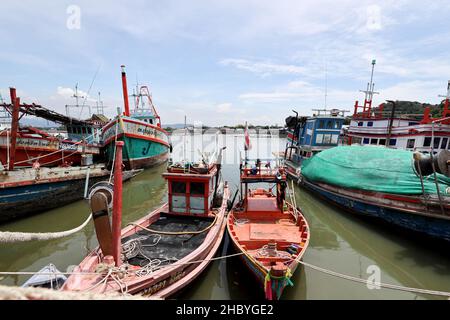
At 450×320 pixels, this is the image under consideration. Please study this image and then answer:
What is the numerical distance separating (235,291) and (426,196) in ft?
27.2

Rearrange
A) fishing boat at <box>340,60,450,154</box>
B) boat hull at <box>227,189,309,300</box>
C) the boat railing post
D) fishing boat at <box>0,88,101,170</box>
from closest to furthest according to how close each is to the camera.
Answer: the boat railing post
boat hull at <box>227,189,309,300</box>
fishing boat at <box>0,88,101,170</box>
fishing boat at <box>340,60,450,154</box>

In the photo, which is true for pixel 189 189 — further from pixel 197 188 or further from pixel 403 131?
pixel 403 131

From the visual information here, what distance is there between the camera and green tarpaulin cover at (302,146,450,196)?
10.1 meters

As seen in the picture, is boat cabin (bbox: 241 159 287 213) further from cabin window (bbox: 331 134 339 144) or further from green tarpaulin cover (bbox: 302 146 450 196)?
cabin window (bbox: 331 134 339 144)

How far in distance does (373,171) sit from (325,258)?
18.6 feet

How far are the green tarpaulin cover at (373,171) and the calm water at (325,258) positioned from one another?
79.1 inches

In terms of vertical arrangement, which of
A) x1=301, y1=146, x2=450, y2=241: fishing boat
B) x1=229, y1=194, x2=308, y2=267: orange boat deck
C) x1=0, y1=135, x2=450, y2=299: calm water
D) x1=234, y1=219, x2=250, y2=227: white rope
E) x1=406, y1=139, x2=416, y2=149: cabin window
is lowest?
x1=0, y1=135, x2=450, y2=299: calm water

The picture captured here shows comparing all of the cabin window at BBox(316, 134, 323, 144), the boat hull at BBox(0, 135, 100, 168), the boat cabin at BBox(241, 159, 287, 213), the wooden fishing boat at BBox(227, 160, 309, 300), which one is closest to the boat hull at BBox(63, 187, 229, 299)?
the wooden fishing boat at BBox(227, 160, 309, 300)

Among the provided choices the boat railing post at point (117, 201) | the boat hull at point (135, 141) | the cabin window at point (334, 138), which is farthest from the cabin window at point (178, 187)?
the cabin window at point (334, 138)

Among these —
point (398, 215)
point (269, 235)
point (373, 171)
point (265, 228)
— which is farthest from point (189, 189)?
point (373, 171)

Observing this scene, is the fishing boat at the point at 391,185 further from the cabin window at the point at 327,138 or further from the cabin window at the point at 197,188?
the cabin window at the point at 197,188

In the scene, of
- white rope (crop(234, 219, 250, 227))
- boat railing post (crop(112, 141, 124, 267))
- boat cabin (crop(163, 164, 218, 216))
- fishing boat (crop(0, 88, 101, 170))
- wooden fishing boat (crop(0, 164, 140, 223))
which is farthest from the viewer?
fishing boat (crop(0, 88, 101, 170))

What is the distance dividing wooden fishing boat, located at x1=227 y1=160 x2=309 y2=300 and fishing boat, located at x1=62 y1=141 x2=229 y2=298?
966 millimetres
